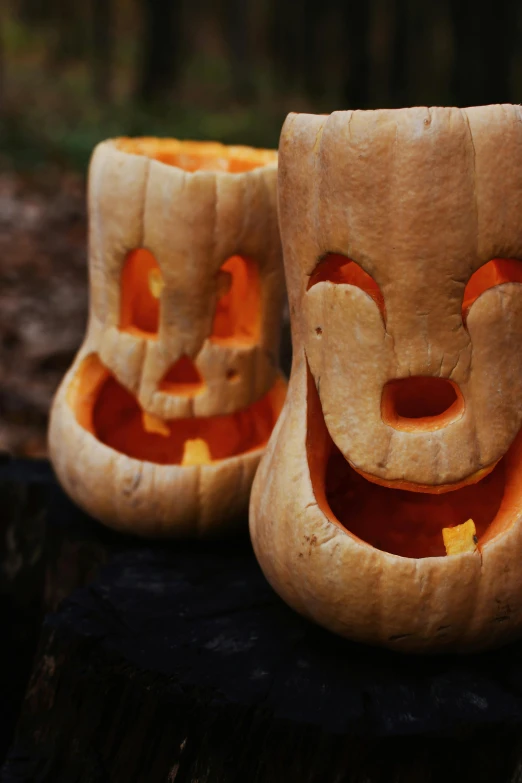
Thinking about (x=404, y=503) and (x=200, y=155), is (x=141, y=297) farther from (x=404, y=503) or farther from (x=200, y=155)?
(x=404, y=503)

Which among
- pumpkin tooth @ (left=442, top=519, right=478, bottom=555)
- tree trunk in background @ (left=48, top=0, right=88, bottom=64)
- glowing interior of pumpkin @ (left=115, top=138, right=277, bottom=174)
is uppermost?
glowing interior of pumpkin @ (left=115, top=138, right=277, bottom=174)

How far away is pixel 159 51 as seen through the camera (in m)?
12.8

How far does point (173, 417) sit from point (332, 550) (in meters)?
0.82

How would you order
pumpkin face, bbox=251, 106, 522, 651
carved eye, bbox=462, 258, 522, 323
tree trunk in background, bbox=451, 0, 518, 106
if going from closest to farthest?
pumpkin face, bbox=251, 106, 522, 651, carved eye, bbox=462, 258, 522, 323, tree trunk in background, bbox=451, 0, 518, 106

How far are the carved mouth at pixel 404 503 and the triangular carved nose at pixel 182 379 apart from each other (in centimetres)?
56

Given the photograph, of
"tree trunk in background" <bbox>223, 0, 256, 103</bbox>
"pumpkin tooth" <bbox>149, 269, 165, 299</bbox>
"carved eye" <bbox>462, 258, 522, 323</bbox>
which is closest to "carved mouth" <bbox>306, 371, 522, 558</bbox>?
"carved eye" <bbox>462, 258, 522, 323</bbox>

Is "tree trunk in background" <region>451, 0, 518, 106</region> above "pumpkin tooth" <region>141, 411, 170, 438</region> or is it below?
above

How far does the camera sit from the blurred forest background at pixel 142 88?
6.52 meters

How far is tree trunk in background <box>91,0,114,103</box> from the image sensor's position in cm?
1471

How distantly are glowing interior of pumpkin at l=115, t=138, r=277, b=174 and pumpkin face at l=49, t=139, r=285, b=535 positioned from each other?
9 centimetres

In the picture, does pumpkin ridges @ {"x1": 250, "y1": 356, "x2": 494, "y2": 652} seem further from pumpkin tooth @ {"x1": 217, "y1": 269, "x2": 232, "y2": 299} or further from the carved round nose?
pumpkin tooth @ {"x1": 217, "y1": 269, "x2": 232, "y2": 299}

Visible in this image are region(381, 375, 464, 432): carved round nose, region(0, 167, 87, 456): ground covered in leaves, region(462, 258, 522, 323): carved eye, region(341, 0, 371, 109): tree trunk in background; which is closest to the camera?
region(462, 258, 522, 323): carved eye

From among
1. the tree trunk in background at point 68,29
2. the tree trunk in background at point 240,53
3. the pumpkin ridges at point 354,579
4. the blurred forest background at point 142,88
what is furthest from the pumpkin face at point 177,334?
the tree trunk in background at point 68,29

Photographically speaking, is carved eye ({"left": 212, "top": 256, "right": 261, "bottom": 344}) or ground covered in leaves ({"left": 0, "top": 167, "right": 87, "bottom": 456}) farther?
ground covered in leaves ({"left": 0, "top": 167, "right": 87, "bottom": 456})
